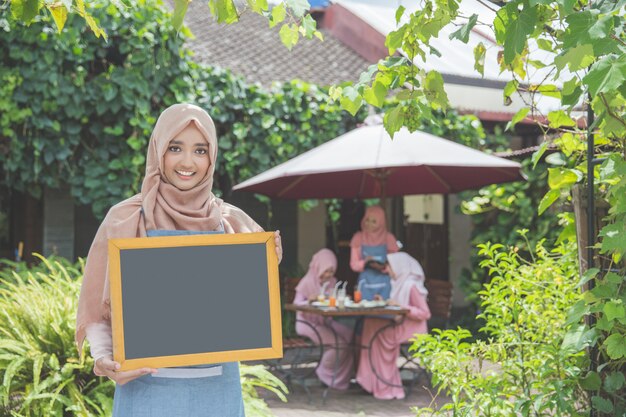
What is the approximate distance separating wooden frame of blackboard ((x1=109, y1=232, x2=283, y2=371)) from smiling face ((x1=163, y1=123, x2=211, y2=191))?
0.81ft

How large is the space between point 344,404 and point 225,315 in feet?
16.1

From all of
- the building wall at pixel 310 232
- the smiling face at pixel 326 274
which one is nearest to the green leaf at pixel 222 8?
the smiling face at pixel 326 274

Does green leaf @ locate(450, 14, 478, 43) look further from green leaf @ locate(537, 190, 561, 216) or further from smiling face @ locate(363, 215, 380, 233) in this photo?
smiling face @ locate(363, 215, 380, 233)

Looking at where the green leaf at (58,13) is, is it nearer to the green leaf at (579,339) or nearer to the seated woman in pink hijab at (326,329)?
the green leaf at (579,339)

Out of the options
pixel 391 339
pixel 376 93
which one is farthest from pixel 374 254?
pixel 376 93

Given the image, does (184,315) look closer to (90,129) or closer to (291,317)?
(90,129)

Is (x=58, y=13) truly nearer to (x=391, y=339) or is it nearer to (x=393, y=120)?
(x=393, y=120)

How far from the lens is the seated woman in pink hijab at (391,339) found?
7.66m

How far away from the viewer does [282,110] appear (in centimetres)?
1016

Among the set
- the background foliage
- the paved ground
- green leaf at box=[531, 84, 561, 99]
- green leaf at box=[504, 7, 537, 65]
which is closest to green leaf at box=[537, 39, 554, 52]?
green leaf at box=[531, 84, 561, 99]

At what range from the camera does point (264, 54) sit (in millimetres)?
12953

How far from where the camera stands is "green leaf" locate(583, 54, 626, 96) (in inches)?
90.8

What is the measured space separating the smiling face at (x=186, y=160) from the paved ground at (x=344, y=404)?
4.31 m

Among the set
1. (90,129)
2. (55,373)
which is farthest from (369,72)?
(90,129)
